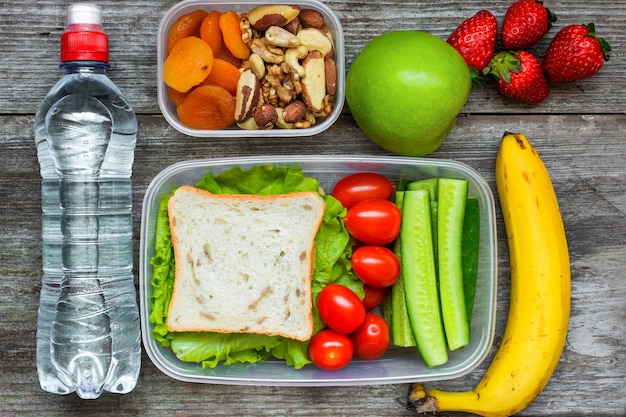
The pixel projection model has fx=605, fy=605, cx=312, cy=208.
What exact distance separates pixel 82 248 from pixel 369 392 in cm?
70

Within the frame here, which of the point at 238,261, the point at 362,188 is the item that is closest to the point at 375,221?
the point at 362,188

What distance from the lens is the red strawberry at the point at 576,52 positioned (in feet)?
4.06

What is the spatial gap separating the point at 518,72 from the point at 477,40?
0.36ft

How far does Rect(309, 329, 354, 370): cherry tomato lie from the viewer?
3.98 feet

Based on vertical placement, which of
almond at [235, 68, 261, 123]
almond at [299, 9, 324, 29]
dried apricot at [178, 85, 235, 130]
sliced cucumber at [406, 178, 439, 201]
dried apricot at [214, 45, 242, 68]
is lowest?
sliced cucumber at [406, 178, 439, 201]

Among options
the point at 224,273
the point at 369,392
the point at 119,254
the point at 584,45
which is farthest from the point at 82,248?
the point at 584,45

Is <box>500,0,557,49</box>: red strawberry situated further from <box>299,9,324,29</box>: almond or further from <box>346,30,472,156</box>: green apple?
<box>299,9,324,29</box>: almond

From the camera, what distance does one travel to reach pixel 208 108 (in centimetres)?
122

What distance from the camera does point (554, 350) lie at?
1262mm

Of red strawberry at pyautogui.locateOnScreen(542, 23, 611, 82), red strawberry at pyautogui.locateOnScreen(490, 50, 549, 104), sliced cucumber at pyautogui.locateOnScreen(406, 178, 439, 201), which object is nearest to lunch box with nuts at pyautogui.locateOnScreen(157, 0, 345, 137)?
sliced cucumber at pyautogui.locateOnScreen(406, 178, 439, 201)

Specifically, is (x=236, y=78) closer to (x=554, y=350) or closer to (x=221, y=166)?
(x=221, y=166)

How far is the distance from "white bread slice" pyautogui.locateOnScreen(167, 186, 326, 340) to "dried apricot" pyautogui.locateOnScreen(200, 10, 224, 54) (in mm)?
294

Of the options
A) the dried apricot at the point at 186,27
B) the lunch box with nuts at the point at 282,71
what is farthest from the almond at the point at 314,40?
the dried apricot at the point at 186,27

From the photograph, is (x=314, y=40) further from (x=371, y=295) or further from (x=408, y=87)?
(x=371, y=295)
